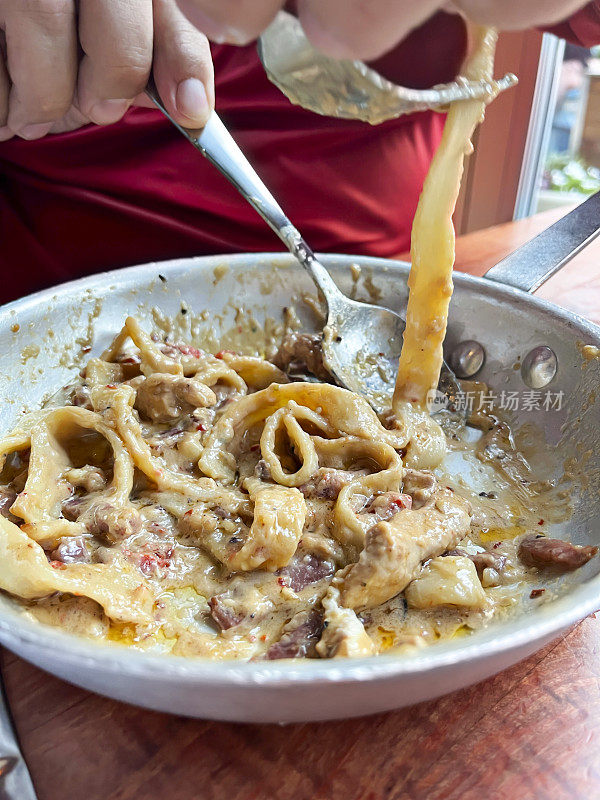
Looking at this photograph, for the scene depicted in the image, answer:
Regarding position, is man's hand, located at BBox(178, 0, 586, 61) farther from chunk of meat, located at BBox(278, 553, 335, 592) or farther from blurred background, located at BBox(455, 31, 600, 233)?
blurred background, located at BBox(455, 31, 600, 233)

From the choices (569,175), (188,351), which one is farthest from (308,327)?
(569,175)

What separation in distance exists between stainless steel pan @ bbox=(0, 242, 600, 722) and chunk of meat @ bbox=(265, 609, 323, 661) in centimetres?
18

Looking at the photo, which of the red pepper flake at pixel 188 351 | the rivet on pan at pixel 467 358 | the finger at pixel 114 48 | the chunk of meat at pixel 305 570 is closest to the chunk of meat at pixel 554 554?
the chunk of meat at pixel 305 570

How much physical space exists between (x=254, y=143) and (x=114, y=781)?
1870mm

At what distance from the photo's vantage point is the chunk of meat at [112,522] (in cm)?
131

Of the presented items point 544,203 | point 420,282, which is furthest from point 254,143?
point 544,203

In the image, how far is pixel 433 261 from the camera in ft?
4.84

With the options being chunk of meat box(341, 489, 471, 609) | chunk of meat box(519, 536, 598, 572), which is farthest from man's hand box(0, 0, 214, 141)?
chunk of meat box(519, 536, 598, 572)

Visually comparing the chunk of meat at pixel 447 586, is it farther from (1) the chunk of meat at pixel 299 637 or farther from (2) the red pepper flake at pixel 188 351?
(2) the red pepper flake at pixel 188 351

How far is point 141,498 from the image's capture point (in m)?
1.44

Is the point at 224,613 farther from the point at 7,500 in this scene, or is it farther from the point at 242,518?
the point at 7,500

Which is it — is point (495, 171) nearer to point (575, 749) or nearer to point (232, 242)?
point (232, 242)

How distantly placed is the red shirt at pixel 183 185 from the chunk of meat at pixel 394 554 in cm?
136

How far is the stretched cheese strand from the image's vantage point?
132 cm
